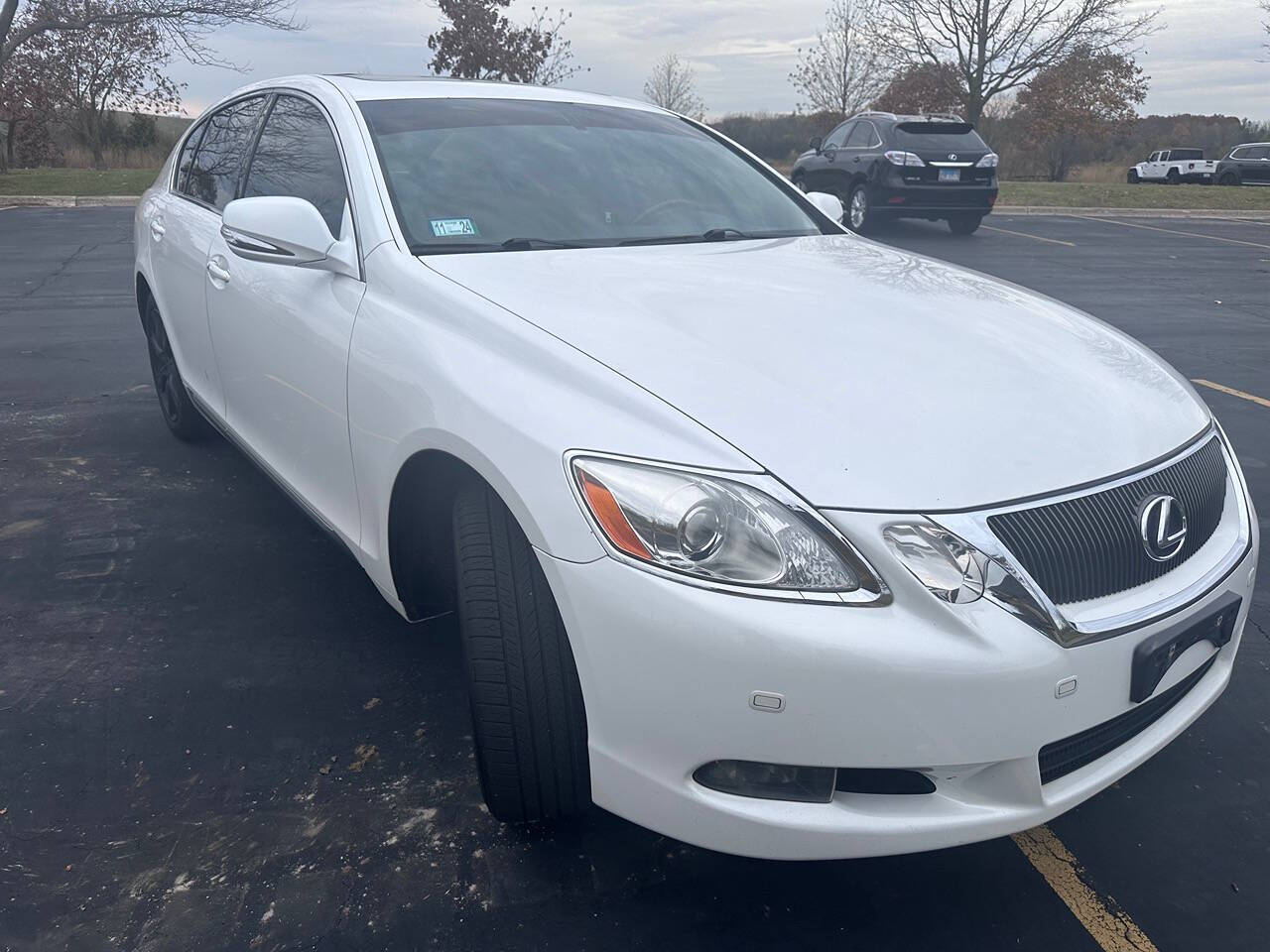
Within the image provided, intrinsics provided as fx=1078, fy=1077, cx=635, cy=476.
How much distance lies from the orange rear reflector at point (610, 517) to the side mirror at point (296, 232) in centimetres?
121

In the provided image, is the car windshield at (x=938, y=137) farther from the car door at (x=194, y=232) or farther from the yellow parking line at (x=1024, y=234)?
the car door at (x=194, y=232)

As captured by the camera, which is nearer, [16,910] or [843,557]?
[843,557]

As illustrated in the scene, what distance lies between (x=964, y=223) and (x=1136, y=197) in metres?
9.61

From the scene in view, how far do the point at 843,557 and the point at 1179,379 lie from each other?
4.66ft

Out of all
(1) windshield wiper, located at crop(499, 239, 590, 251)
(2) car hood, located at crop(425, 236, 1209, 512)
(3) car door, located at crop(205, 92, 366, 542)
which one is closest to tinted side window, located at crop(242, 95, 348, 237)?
(3) car door, located at crop(205, 92, 366, 542)

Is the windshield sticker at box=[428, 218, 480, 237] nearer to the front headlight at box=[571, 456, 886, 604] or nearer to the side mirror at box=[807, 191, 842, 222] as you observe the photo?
the front headlight at box=[571, 456, 886, 604]

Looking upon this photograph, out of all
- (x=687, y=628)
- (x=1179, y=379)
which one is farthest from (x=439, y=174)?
(x=1179, y=379)

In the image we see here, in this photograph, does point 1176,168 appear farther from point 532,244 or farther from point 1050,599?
point 1050,599

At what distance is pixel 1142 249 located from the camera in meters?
14.6

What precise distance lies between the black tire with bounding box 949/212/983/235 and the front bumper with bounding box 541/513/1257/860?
47.9 ft

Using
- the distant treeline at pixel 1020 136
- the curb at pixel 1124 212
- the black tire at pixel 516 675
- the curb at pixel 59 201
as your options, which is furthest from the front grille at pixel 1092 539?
the distant treeline at pixel 1020 136

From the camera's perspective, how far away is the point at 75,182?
2202 cm

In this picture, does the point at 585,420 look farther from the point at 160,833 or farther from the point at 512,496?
the point at 160,833

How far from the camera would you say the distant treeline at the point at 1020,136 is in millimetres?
40625
